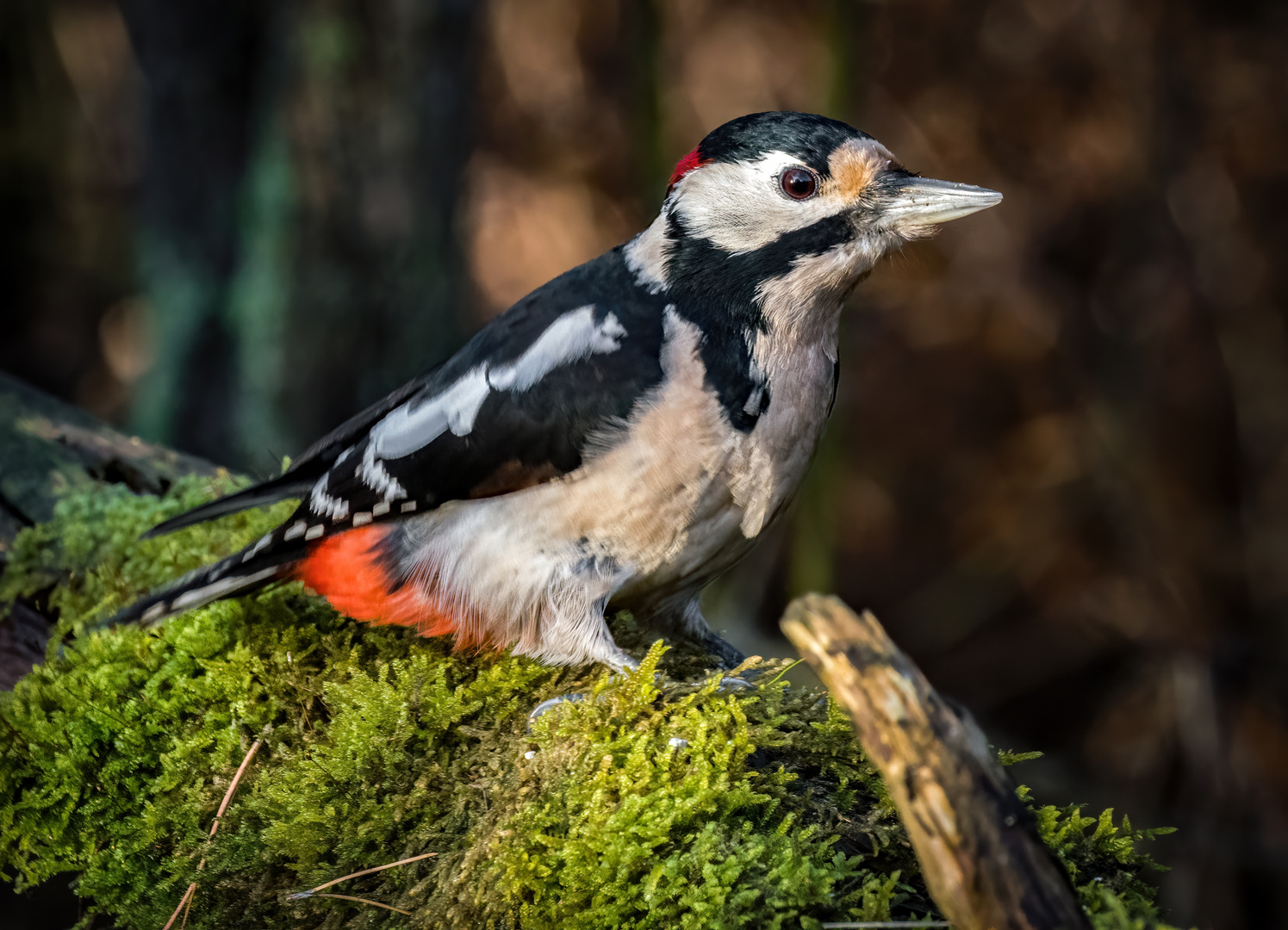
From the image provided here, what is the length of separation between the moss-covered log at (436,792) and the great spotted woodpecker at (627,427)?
0.18 meters

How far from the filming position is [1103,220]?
700cm

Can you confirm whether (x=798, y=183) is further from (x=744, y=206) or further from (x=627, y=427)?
(x=627, y=427)

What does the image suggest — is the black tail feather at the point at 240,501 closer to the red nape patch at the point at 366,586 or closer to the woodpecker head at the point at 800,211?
the red nape patch at the point at 366,586

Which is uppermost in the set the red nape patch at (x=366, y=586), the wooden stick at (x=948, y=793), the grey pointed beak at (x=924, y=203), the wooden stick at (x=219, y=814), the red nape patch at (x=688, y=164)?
the red nape patch at (x=688, y=164)

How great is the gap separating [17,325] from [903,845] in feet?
29.9

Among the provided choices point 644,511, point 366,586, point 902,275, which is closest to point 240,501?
point 366,586

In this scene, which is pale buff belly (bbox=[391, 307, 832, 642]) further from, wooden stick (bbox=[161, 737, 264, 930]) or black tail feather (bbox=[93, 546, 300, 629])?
wooden stick (bbox=[161, 737, 264, 930])

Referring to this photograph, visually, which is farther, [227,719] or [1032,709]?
[1032,709]

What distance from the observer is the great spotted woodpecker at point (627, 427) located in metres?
2.45

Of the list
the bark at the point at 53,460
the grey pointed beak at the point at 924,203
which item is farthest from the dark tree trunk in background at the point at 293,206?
the grey pointed beak at the point at 924,203

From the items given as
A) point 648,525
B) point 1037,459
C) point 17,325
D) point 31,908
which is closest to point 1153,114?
point 1037,459

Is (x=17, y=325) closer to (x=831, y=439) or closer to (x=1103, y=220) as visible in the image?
(x=831, y=439)

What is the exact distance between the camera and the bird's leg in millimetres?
2941

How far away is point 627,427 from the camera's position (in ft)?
7.97
